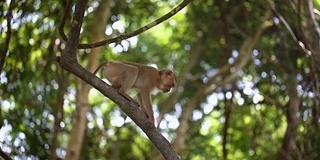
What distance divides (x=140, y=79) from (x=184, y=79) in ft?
12.0

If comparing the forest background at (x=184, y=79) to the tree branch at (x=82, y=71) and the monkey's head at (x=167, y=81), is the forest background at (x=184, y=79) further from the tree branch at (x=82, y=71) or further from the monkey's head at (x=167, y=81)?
the tree branch at (x=82, y=71)

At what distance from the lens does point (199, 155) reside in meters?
10.6

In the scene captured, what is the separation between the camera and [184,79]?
10.8 meters

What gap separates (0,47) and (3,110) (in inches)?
32.7

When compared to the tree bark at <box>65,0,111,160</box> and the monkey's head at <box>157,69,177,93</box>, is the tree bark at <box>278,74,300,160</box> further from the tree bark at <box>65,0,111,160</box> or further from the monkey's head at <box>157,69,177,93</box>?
the tree bark at <box>65,0,111,160</box>

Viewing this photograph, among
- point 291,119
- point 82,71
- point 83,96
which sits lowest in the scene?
point 82,71

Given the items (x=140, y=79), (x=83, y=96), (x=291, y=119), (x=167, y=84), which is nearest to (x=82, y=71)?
(x=140, y=79)

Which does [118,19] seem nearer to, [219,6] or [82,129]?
[219,6]

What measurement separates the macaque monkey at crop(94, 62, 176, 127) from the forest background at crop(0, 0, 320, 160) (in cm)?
45

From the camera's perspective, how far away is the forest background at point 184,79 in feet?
27.3

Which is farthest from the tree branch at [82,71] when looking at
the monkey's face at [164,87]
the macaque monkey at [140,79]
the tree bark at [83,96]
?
the tree bark at [83,96]

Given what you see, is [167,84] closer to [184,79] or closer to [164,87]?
[164,87]

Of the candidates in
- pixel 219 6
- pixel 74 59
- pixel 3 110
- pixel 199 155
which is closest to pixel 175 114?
pixel 199 155

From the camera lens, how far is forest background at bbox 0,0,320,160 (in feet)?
27.3
